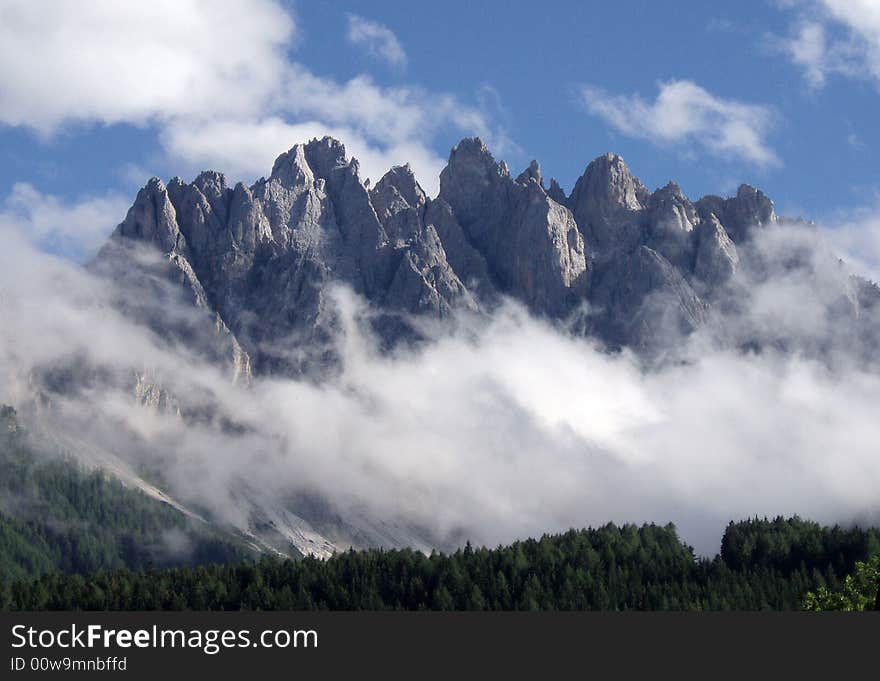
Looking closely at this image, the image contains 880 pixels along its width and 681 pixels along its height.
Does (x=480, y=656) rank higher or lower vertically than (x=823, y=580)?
lower

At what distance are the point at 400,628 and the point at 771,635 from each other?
25.0m

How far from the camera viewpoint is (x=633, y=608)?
7687 inches

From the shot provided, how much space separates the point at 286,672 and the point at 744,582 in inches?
4839

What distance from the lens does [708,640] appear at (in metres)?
90.8

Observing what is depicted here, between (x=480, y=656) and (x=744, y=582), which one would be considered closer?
(x=480, y=656)

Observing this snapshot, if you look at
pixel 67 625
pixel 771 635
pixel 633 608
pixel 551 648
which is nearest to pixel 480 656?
pixel 551 648

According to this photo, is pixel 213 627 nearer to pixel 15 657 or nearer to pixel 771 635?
pixel 15 657

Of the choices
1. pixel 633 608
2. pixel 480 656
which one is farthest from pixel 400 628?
pixel 633 608

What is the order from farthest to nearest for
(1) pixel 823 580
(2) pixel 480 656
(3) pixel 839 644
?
(1) pixel 823 580 → (2) pixel 480 656 → (3) pixel 839 644

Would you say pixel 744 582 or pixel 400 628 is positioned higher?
pixel 744 582

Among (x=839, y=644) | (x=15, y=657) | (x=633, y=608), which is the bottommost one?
(x=839, y=644)

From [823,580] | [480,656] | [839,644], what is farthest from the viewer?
[823,580]

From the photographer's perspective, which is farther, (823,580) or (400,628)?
(823,580)

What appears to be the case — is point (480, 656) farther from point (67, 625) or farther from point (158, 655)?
point (67, 625)
